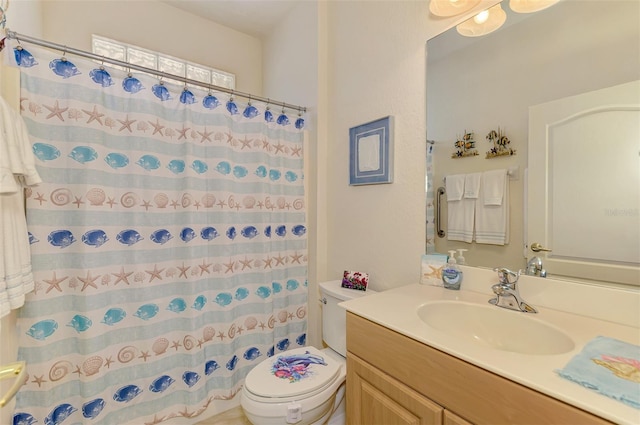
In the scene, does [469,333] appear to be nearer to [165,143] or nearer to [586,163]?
[586,163]

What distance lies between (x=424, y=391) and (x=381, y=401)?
0.20 metres

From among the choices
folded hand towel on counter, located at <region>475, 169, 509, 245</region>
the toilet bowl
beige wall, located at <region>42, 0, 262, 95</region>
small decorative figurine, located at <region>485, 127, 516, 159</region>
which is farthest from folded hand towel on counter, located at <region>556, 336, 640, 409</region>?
beige wall, located at <region>42, 0, 262, 95</region>

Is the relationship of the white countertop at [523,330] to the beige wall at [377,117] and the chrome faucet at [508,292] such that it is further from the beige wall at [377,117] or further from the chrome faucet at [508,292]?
the beige wall at [377,117]

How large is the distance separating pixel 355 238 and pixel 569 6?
4.54 ft

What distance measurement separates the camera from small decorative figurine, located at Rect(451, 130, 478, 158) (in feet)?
4.05

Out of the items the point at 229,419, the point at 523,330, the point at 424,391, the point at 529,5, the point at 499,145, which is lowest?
the point at 229,419

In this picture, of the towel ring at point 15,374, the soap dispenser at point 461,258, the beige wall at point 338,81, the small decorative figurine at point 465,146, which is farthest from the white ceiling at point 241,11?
the towel ring at point 15,374

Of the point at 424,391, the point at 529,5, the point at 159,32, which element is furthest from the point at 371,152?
the point at 159,32

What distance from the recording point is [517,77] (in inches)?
42.8

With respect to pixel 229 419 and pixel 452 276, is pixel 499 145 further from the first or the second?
pixel 229 419

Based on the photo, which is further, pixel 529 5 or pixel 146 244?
pixel 146 244

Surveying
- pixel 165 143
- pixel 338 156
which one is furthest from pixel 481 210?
pixel 165 143

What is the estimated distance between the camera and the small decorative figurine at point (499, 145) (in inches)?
44.0

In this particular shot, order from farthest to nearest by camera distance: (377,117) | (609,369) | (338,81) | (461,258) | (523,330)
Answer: (338,81)
(377,117)
(461,258)
(523,330)
(609,369)
